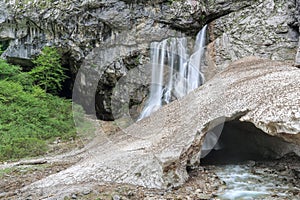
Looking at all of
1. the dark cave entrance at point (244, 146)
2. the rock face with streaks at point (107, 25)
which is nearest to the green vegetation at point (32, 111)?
the rock face with streaks at point (107, 25)

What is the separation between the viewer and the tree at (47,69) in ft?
57.0

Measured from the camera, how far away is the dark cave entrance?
1024cm

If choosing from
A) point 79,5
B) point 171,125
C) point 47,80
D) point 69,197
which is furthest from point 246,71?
point 47,80

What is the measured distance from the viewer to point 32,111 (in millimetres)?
14078

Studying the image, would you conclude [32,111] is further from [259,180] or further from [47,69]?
[259,180]

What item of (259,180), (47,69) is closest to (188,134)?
(259,180)

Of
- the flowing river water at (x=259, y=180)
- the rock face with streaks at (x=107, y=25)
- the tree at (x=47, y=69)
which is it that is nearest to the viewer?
the flowing river water at (x=259, y=180)

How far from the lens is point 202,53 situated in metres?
16.7

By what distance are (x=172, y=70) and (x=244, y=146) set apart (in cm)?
614

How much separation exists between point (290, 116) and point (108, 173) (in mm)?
4532

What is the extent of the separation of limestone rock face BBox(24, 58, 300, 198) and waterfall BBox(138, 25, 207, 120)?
6564 millimetres

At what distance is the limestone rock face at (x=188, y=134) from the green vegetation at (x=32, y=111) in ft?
14.8

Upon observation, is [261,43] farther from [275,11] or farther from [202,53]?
[202,53]

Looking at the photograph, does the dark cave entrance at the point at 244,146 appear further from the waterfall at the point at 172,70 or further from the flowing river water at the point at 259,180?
the waterfall at the point at 172,70
